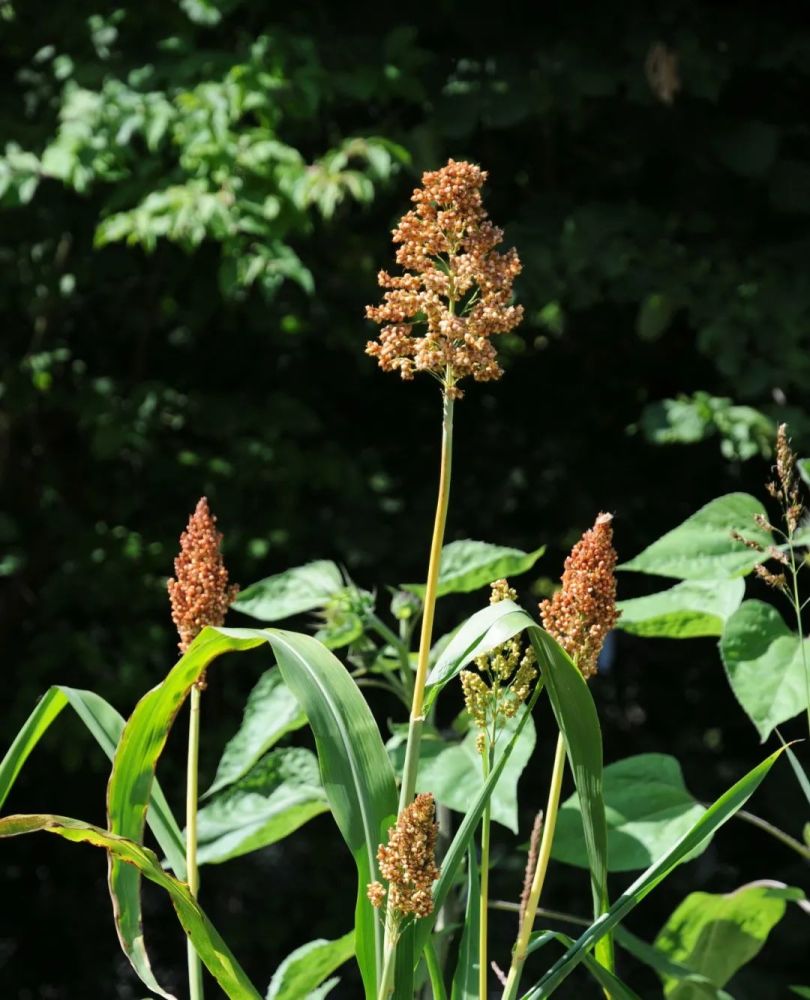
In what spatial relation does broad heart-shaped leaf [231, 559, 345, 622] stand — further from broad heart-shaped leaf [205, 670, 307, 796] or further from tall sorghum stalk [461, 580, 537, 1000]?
tall sorghum stalk [461, 580, 537, 1000]

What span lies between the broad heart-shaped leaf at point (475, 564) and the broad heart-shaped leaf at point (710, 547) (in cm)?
13

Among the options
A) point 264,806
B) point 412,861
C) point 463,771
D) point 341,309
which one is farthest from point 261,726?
point 341,309

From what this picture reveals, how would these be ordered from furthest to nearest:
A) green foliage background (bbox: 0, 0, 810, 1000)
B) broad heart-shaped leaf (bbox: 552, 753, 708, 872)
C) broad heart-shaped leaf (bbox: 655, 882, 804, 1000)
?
green foliage background (bbox: 0, 0, 810, 1000), broad heart-shaped leaf (bbox: 655, 882, 804, 1000), broad heart-shaped leaf (bbox: 552, 753, 708, 872)

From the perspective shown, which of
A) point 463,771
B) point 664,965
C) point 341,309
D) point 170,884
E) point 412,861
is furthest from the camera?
point 341,309

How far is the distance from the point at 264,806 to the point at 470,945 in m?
0.56

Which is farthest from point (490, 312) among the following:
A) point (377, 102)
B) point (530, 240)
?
point (377, 102)

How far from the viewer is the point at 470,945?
1062mm

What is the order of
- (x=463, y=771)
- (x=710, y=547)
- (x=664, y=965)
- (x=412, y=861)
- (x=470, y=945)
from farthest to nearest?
(x=710, y=547), (x=463, y=771), (x=664, y=965), (x=470, y=945), (x=412, y=861)

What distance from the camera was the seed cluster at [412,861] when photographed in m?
0.85

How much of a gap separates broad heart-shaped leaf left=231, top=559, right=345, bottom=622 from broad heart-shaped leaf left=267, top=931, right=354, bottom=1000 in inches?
14.5

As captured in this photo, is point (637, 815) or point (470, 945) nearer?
point (470, 945)

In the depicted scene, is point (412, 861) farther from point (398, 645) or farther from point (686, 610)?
point (686, 610)

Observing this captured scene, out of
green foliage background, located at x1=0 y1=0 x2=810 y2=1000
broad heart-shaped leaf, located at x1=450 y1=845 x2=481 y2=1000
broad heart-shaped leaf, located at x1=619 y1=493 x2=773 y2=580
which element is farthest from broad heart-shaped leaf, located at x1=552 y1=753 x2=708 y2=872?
green foliage background, located at x1=0 y1=0 x2=810 y2=1000

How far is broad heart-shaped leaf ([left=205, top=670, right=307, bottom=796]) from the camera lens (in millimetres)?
1589
